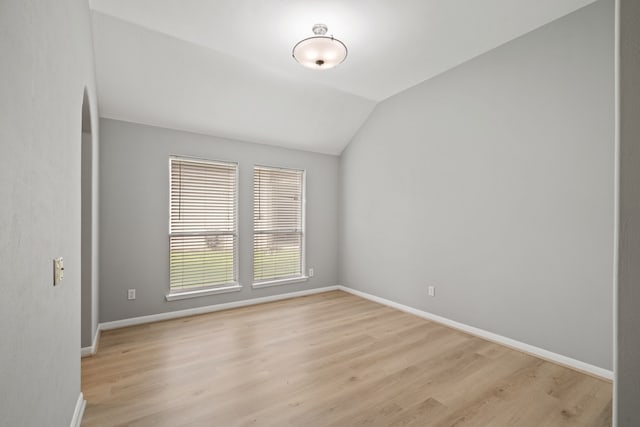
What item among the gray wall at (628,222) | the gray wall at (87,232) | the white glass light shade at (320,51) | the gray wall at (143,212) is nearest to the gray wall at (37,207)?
the gray wall at (87,232)

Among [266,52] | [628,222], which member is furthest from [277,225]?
[628,222]

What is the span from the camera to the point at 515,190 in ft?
10.5

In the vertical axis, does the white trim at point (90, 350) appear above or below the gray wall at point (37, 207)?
below

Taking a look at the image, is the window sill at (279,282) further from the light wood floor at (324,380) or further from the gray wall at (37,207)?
the gray wall at (37,207)

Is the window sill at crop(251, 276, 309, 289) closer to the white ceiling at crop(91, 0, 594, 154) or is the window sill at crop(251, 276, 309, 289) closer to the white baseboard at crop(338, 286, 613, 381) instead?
the white baseboard at crop(338, 286, 613, 381)

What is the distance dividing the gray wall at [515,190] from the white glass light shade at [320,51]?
1733mm

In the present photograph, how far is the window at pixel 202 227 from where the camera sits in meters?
4.12

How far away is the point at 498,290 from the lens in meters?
3.32

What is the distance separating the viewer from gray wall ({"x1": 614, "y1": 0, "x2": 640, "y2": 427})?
98cm

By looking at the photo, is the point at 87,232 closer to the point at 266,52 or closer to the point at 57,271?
the point at 57,271

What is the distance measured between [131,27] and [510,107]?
3862 millimetres

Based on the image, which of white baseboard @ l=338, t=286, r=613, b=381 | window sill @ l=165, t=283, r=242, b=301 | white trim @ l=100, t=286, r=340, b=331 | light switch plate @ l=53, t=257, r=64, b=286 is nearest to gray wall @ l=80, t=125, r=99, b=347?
white trim @ l=100, t=286, r=340, b=331

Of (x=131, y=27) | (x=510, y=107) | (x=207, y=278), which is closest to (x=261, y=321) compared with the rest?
(x=207, y=278)

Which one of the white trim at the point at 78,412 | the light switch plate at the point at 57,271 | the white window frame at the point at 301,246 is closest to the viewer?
the light switch plate at the point at 57,271
